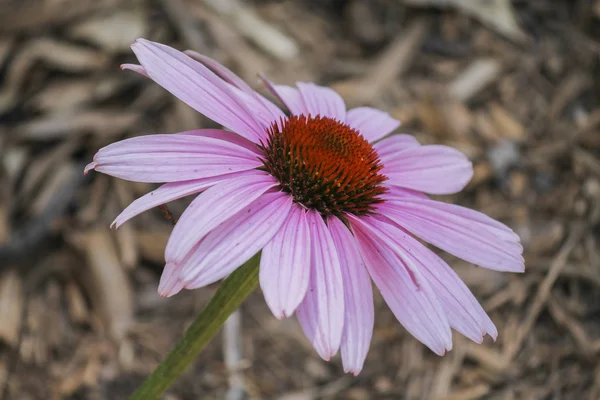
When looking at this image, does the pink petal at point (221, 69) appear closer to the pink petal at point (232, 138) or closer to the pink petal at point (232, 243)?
the pink petal at point (232, 138)

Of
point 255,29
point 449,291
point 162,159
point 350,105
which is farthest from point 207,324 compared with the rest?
point 255,29

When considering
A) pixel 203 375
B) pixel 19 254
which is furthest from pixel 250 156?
pixel 19 254

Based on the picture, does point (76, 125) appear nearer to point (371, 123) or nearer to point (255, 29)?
point (255, 29)

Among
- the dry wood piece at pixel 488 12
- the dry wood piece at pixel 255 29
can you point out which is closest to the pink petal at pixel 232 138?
the dry wood piece at pixel 255 29

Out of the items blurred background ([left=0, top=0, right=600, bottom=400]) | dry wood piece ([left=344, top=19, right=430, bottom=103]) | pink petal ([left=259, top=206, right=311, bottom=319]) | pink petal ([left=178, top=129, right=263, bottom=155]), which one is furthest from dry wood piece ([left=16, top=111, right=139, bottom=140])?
pink petal ([left=259, top=206, right=311, bottom=319])

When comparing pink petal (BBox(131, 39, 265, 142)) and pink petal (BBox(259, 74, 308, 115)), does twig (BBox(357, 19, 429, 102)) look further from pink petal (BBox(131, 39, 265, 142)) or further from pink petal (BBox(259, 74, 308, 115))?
pink petal (BBox(131, 39, 265, 142))
